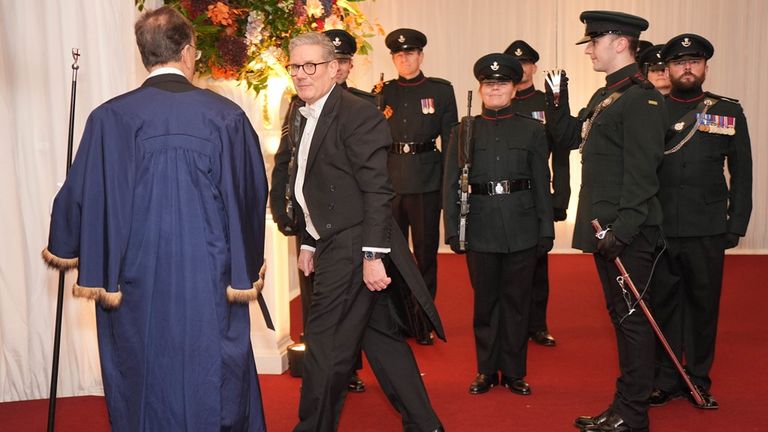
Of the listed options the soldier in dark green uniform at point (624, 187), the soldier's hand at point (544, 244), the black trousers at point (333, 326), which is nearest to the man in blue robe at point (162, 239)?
the black trousers at point (333, 326)

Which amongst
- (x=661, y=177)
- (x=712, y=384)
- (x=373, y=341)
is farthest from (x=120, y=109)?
(x=712, y=384)

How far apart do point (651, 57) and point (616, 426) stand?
8.28 ft

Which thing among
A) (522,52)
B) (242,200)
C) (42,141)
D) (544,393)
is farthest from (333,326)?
(522,52)

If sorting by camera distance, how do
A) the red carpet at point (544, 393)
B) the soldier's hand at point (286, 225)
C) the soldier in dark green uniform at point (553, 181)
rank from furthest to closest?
1. the soldier in dark green uniform at point (553, 181)
2. the red carpet at point (544, 393)
3. the soldier's hand at point (286, 225)

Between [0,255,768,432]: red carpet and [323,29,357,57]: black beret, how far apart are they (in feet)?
5.79

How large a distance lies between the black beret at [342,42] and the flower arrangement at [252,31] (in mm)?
90

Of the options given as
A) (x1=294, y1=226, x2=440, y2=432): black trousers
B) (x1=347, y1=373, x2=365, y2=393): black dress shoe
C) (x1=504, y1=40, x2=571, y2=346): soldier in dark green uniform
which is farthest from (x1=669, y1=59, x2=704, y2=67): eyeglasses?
(x1=347, y1=373, x2=365, y2=393): black dress shoe

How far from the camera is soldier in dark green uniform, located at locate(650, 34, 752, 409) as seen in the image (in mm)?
4520

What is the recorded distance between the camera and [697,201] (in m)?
4.52

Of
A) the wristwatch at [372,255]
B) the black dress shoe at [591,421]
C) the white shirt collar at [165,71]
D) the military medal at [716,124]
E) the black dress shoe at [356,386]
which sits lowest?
the black dress shoe at [356,386]

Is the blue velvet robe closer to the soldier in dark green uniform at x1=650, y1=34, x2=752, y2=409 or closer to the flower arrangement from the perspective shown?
the flower arrangement

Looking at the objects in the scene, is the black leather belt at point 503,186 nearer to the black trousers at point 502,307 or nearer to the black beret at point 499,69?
the black trousers at point 502,307

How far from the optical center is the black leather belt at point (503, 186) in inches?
183

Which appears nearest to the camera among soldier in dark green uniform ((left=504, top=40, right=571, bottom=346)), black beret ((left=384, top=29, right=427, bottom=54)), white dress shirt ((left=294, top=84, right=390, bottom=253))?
white dress shirt ((left=294, top=84, right=390, bottom=253))
